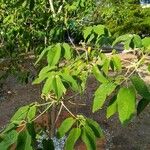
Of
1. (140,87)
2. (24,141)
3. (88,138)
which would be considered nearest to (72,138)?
(88,138)

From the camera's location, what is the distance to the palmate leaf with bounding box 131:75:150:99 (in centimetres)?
133

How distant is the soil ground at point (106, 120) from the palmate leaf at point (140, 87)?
6.37 meters

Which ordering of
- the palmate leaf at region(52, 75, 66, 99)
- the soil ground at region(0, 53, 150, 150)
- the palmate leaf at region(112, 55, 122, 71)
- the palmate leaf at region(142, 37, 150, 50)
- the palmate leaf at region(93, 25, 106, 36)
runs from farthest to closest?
the soil ground at region(0, 53, 150, 150) < the palmate leaf at region(93, 25, 106, 36) < the palmate leaf at region(112, 55, 122, 71) < the palmate leaf at region(142, 37, 150, 50) < the palmate leaf at region(52, 75, 66, 99)

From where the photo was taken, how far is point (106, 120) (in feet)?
29.7

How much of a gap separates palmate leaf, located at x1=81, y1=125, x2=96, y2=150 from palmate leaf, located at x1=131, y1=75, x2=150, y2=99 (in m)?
0.25

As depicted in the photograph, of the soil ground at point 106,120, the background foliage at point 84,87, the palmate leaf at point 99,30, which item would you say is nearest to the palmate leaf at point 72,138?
the background foliage at point 84,87

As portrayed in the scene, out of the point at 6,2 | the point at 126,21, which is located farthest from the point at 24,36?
the point at 126,21

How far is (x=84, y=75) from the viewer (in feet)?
6.28

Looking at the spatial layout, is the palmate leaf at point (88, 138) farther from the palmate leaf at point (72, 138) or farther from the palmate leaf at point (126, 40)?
the palmate leaf at point (126, 40)

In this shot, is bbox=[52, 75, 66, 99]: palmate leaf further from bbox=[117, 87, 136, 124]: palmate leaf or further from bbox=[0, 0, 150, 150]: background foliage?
bbox=[117, 87, 136, 124]: palmate leaf

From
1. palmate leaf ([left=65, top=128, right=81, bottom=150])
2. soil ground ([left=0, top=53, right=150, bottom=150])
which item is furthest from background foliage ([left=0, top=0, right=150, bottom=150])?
soil ground ([left=0, top=53, right=150, bottom=150])

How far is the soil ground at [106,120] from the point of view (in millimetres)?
7855

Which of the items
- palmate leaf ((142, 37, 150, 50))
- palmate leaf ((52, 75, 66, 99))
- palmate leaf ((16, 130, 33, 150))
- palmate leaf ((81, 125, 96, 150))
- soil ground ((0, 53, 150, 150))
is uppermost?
palmate leaf ((142, 37, 150, 50))

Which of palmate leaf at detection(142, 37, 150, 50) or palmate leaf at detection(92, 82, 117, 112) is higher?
palmate leaf at detection(142, 37, 150, 50)
